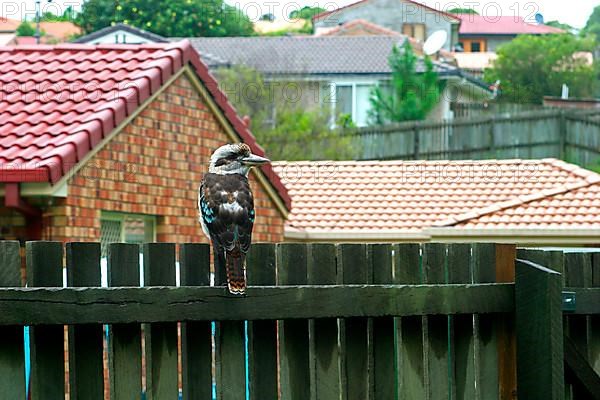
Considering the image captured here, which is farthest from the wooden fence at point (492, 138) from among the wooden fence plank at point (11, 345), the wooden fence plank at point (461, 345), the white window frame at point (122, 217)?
the wooden fence plank at point (11, 345)

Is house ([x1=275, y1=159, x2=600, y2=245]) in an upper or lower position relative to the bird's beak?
lower

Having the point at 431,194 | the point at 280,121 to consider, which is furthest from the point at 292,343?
the point at 280,121

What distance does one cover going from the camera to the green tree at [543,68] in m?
68.2

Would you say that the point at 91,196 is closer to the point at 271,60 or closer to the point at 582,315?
the point at 582,315

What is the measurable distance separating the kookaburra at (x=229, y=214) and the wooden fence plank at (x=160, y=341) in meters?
0.23

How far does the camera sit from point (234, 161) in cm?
616

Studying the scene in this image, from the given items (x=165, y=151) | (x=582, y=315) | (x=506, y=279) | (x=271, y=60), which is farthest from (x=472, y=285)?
(x=271, y=60)

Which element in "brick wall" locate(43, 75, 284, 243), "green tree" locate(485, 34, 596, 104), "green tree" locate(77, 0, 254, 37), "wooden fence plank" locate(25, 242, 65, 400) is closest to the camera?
"wooden fence plank" locate(25, 242, 65, 400)

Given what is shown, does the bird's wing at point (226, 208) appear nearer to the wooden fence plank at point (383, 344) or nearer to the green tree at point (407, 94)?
the wooden fence plank at point (383, 344)

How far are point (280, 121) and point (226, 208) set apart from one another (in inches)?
1447

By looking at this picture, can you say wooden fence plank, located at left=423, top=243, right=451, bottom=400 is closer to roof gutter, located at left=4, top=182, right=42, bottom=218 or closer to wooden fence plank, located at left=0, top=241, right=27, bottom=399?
wooden fence plank, located at left=0, top=241, right=27, bottom=399

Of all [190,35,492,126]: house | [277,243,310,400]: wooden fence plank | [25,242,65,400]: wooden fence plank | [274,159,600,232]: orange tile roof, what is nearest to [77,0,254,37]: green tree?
[190,35,492,126]: house

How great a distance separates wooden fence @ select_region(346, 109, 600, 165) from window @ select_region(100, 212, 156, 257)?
2181cm

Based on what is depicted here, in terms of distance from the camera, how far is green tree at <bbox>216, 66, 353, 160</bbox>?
3716cm
